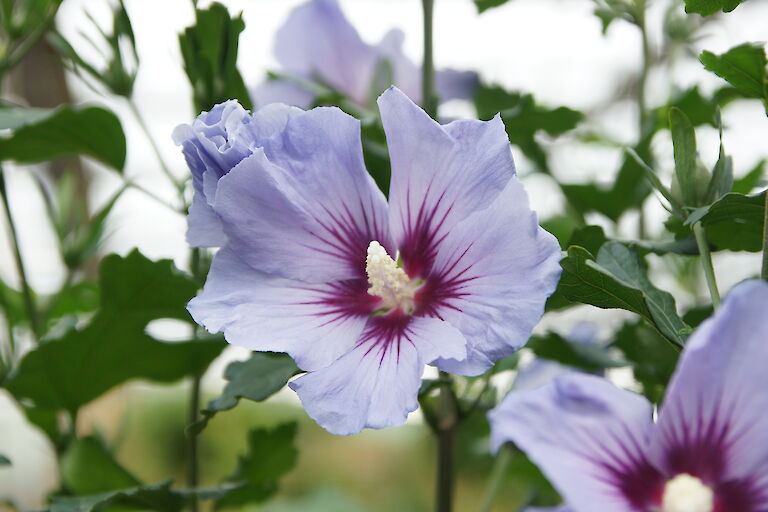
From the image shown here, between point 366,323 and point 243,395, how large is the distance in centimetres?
8

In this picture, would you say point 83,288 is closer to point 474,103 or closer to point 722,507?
point 474,103

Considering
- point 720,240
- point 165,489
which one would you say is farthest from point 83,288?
point 720,240

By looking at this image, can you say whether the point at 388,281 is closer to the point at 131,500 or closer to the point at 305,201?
the point at 305,201

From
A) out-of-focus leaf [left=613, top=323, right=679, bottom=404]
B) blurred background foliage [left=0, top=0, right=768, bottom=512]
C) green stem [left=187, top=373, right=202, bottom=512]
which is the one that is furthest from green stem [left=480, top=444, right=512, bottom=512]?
green stem [left=187, top=373, right=202, bottom=512]

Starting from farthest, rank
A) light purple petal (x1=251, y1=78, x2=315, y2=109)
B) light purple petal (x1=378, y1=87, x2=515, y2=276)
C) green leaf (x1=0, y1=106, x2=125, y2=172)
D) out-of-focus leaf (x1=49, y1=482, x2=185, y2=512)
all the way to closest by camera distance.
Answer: light purple petal (x1=251, y1=78, x2=315, y2=109)
green leaf (x1=0, y1=106, x2=125, y2=172)
out-of-focus leaf (x1=49, y1=482, x2=185, y2=512)
light purple petal (x1=378, y1=87, x2=515, y2=276)

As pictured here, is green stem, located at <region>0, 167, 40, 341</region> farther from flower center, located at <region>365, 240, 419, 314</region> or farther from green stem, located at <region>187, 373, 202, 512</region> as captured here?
flower center, located at <region>365, 240, 419, 314</region>

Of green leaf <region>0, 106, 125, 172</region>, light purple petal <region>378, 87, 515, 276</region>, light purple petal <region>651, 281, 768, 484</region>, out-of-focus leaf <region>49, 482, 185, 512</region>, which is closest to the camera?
light purple petal <region>651, 281, 768, 484</region>

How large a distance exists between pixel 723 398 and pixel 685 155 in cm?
16

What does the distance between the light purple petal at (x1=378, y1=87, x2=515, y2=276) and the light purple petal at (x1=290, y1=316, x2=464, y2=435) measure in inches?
2.3

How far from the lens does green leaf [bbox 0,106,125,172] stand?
60 centimetres

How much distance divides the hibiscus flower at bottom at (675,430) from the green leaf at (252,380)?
19 cm

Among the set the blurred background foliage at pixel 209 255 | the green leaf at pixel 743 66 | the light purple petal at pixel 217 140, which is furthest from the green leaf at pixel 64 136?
the green leaf at pixel 743 66

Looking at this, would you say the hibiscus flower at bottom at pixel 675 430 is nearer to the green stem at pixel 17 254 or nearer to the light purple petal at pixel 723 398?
the light purple petal at pixel 723 398

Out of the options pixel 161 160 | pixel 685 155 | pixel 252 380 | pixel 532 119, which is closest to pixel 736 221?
pixel 685 155
